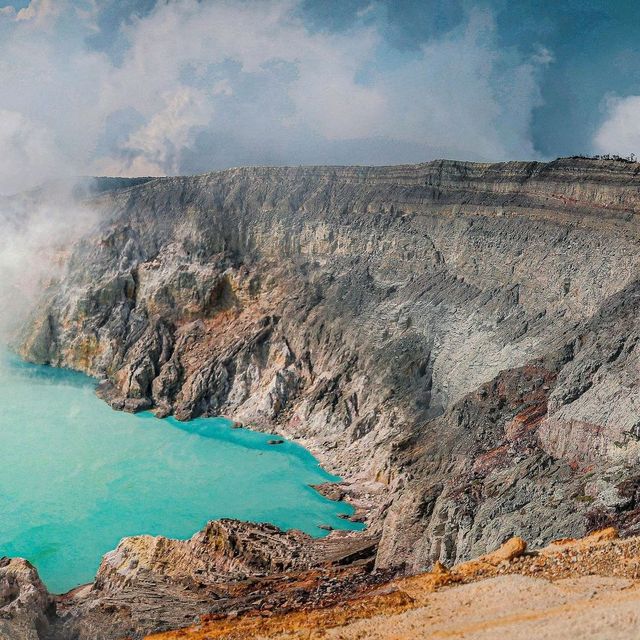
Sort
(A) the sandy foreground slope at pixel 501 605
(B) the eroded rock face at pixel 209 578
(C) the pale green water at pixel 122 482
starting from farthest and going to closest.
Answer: (C) the pale green water at pixel 122 482 < (B) the eroded rock face at pixel 209 578 < (A) the sandy foreground slope at pixel 501 605

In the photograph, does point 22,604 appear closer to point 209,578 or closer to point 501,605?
point 209,578

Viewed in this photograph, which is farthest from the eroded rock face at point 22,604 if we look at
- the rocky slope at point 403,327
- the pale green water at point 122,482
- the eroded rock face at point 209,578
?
the rocky slope at point 403,327

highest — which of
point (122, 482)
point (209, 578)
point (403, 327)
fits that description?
point (403, 327)

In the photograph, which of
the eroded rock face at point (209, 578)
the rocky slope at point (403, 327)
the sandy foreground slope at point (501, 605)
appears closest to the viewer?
the sandy foreground slope at point (501, 605)

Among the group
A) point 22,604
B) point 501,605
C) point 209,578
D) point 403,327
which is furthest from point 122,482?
point 501,605

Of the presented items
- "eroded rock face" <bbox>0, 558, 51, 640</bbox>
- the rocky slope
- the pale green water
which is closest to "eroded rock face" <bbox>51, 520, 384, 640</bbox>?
"eroded rock face" <bbox>0, 558, 51, 640</bbox>

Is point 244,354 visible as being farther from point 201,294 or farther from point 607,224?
point 607,224

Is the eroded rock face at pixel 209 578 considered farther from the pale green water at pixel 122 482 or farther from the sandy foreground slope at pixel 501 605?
the pale green water at pixel 122 482
